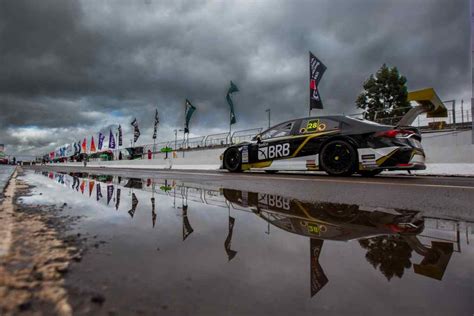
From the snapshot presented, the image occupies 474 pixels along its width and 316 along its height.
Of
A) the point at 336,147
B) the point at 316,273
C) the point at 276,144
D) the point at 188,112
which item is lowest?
the point at 316,273

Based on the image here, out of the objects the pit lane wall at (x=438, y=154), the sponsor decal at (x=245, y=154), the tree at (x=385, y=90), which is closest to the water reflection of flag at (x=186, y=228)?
the sponsor decal at (x=245, y=154)

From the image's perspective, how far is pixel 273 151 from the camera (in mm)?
8688

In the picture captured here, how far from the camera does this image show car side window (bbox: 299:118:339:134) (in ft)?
24.1

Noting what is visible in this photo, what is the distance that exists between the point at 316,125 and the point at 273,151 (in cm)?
158

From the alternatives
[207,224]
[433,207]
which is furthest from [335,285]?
[433,207]

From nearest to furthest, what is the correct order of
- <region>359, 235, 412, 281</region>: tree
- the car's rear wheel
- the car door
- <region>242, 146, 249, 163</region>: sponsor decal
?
1. <region>359, 235, 412, 281</region>: tree
2. the car's rear wheel
3. the car door
4. <region>242, 146, 249, 163</region>: sponsor decal

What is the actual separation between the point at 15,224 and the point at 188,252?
4.47 ft

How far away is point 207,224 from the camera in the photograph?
218 cm

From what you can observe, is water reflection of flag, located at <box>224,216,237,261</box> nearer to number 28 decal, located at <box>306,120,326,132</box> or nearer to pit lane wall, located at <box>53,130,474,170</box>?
number 28 decal, located at <box>306,120,326,132</box>

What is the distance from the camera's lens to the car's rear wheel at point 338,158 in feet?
22.6

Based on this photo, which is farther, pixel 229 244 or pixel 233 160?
pixel 233 160

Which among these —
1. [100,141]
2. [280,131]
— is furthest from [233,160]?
[100,141]

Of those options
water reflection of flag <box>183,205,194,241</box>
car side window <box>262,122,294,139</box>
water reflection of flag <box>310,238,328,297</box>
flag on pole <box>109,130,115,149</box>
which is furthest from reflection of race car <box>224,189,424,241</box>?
flag on pole <box>109,130,115,149</box>

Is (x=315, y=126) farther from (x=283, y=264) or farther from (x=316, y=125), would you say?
(x=283, y=264)
